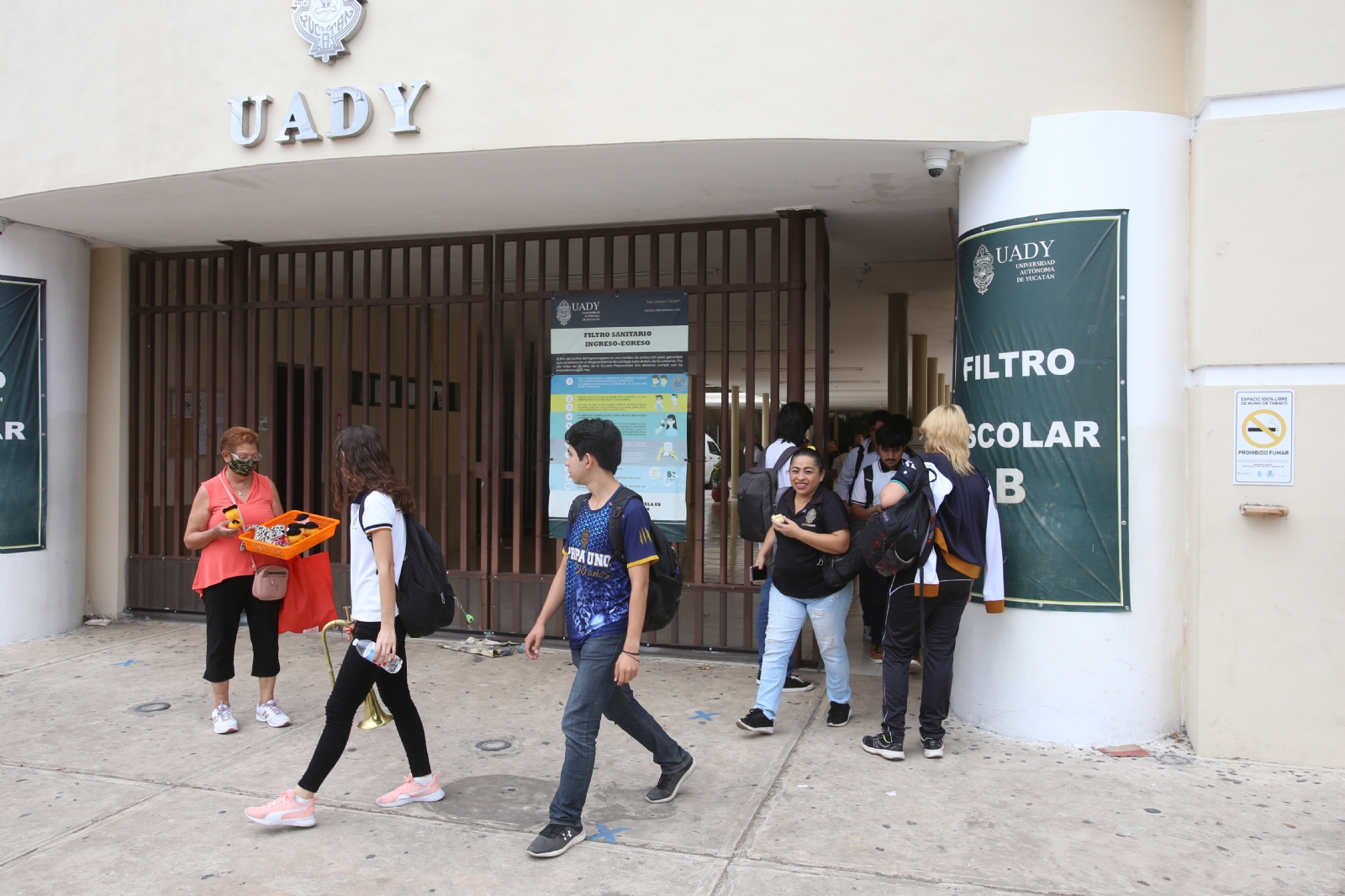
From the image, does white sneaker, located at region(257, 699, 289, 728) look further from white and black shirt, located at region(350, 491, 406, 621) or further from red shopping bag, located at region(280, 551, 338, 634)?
white and black shirt, located at region(350, 491, 406, 621)

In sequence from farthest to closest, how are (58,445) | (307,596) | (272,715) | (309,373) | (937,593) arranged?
(309,373), (58,445), (307,596), (272,715), (937,593)

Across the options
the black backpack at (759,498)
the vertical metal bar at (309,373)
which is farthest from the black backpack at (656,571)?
the vertical metal bar at (309,373)

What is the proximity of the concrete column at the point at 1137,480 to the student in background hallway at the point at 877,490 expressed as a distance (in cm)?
122

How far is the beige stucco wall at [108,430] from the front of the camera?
7.94m

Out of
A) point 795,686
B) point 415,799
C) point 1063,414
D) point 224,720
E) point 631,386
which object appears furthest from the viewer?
point 631,386

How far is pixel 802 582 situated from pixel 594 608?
5.02 feet

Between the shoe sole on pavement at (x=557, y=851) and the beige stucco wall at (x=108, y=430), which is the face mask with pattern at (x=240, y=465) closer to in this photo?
the shoe sole on pavement at (x=557, y=851)

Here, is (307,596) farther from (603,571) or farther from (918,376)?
(918,376)

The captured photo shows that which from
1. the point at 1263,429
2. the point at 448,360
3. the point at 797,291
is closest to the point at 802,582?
the point at 1263,429

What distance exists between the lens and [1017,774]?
14.7 ft

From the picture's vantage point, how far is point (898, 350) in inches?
444

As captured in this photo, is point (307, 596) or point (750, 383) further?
point (750, 383)

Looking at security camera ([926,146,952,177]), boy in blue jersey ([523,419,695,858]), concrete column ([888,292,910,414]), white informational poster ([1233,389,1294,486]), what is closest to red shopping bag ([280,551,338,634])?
boy in blue jersey ([523,419,695,858])

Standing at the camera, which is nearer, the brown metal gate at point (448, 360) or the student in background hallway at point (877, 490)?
the student in background hallway at point (877, 490)
